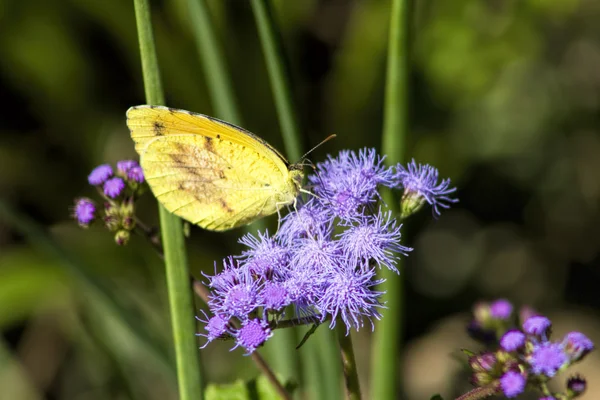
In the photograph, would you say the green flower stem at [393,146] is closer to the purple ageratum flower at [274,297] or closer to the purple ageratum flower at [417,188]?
the purple ageratum flower at [417,188]

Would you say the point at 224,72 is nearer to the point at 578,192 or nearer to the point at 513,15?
the point at 513,15

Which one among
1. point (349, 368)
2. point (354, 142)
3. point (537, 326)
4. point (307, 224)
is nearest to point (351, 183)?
point (307, 224)

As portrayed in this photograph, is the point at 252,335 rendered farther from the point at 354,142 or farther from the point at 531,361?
the point at 354,142

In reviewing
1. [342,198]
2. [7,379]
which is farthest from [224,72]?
[7,379]

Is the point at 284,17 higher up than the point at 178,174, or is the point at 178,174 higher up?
the point at 284,17

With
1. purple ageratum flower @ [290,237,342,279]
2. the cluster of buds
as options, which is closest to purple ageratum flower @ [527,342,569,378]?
purple ageratum flower @ [290,237,342,279]

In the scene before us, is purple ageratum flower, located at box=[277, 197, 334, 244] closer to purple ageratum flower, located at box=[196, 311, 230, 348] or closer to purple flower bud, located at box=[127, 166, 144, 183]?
purple ageratum flower, located at box=[196, 311, 230, 348]
